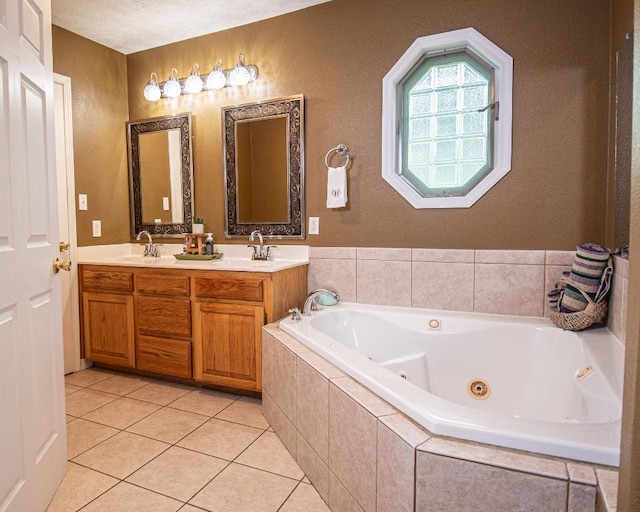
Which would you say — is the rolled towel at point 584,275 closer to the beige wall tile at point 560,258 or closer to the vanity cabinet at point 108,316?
the beige wall tile at point 560,258

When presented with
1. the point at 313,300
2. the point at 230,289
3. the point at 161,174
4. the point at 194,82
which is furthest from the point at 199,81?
the point at 313,300

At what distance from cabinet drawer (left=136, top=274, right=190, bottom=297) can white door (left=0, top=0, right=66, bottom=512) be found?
1.01 m

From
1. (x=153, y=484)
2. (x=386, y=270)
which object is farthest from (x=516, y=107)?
(x=153, y=484)

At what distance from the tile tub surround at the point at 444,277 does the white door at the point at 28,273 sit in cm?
164

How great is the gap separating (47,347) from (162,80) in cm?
254

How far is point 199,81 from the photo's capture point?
3.09 metres

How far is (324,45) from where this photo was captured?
2.76 meters

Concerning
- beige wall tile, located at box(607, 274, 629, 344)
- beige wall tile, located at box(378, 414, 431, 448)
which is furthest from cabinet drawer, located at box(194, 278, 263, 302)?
beige wall tile, located at box(607, 274, 629, 344)

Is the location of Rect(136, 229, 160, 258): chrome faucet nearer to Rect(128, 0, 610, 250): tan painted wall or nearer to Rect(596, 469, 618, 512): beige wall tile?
Rect(128, 0, 610, 250): tan painted wall

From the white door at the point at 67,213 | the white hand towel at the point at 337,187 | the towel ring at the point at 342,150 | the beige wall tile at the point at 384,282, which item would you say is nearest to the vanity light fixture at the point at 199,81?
the white door at the point at 67,213

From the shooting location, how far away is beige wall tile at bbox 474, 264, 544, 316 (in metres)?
2.32

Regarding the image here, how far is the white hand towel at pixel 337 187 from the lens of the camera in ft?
8.80

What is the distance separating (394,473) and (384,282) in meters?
1.60

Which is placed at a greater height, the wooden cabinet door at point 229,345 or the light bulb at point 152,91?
the light bulb at point 152,91
